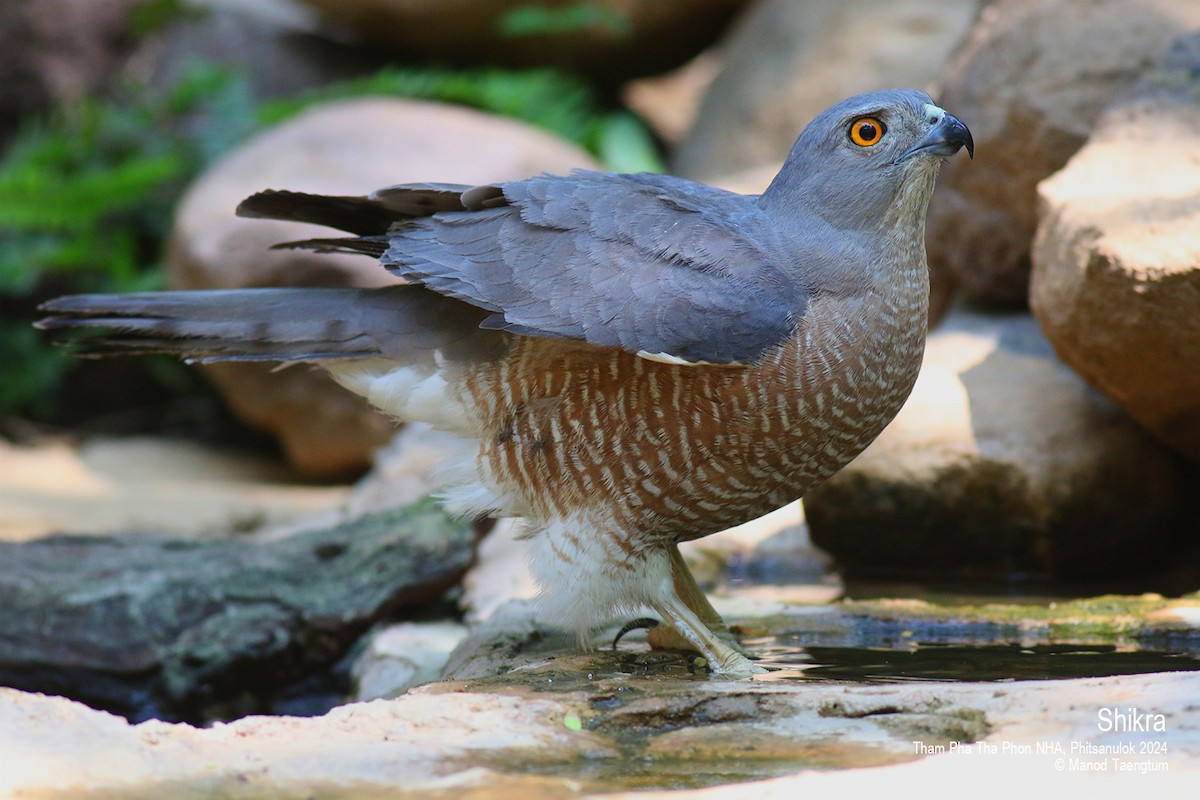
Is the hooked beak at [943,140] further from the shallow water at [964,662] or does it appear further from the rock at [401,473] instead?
the rock at [401,473]

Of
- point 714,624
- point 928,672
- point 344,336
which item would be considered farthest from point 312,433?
point 928,672

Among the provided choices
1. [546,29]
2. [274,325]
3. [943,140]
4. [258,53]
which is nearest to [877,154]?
[943,140]

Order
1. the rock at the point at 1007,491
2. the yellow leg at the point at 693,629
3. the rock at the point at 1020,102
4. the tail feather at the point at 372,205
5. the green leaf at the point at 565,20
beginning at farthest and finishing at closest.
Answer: the green leaf at the point at 565,20 → the rock at the point at 1020,102 → the rock at the point at 1007,491 → the tail feather at the point at 372,205 → the yellow leg at the point at 693,629

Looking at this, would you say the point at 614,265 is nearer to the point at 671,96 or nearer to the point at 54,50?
the point at 54,50

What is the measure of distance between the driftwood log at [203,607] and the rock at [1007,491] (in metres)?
1.83

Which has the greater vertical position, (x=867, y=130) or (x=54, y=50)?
(x=54, y=50)

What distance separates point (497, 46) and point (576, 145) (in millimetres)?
1458

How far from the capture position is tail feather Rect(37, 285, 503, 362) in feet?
15.2

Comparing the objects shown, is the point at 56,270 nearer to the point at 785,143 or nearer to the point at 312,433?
the point at 312,433

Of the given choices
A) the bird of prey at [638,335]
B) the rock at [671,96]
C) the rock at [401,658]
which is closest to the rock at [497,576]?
the rock at [401,658]

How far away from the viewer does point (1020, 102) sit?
6.57m

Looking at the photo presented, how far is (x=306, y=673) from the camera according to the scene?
547 cm

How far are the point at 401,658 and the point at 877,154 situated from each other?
2.71 metres

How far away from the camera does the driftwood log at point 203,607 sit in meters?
5.08
